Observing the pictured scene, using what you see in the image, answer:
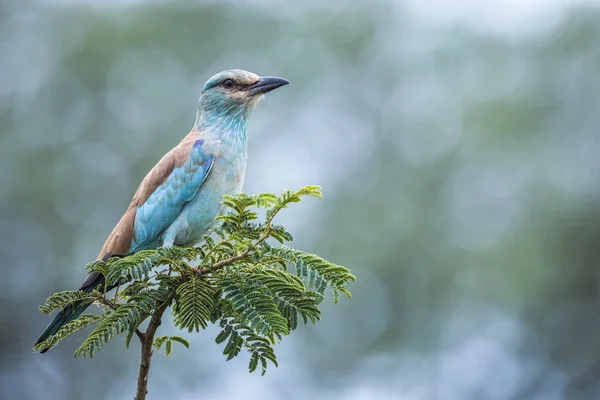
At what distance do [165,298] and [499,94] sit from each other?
47.1 feet

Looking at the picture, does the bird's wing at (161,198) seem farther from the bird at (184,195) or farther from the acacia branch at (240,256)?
the acacia branch at (240,256)

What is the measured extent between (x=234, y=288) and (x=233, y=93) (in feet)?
8.16

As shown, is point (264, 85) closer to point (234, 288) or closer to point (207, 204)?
point (207, 204)

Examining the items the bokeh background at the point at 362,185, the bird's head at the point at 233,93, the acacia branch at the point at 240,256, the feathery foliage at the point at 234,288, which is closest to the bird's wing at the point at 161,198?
the bird's head at the point at 233,93

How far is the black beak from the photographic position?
18.5 feet

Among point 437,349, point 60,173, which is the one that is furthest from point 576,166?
point 60,173

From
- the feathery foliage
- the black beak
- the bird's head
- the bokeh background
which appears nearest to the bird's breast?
the bird's head

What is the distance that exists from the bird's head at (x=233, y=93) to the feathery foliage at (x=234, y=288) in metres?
2.15

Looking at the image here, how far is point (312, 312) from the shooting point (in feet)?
11.5

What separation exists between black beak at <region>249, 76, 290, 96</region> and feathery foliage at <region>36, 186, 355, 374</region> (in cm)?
219

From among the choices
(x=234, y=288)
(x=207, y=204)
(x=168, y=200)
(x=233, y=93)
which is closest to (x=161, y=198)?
(x=168, y=200)

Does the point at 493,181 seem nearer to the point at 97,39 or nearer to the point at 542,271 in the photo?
the point at 542,271

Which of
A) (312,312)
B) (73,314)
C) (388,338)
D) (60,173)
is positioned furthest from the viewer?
(388,338)

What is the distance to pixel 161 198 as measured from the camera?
5.02 metres
